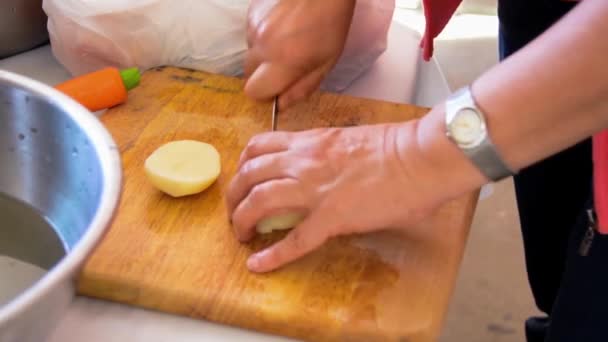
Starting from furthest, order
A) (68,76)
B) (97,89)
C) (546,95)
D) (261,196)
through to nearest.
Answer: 1. (68,76)
2. (97,89)
3. (261,196)
4. (546,95)

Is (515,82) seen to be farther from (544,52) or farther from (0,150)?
(0,150)

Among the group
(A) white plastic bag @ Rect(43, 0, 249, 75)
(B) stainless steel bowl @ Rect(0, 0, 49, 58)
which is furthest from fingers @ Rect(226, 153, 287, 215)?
(B) stainless steel bowl @ Rect(0, 0, 49, 58)

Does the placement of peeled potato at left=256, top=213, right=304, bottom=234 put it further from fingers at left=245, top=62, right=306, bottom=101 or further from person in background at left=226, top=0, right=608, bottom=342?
fingers at left=245, top=62, right=306, bottom=101

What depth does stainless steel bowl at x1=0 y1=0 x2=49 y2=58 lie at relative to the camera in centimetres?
88

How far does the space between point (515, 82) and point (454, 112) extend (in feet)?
0.16

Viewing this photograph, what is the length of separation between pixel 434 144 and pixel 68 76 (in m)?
0.57

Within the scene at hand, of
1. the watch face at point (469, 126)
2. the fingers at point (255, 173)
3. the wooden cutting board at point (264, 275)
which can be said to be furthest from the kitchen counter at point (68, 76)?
the watch face at point (469, 126)

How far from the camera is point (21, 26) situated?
916mm

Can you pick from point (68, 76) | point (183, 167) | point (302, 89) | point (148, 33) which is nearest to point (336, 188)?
point (183, 167)

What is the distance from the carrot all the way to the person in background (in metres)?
0.15

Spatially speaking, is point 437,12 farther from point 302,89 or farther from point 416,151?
point 416,151

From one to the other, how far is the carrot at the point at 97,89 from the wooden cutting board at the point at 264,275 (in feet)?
0.28

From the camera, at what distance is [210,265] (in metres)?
0.59

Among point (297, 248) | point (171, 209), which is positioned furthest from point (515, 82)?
point (171, 209)
